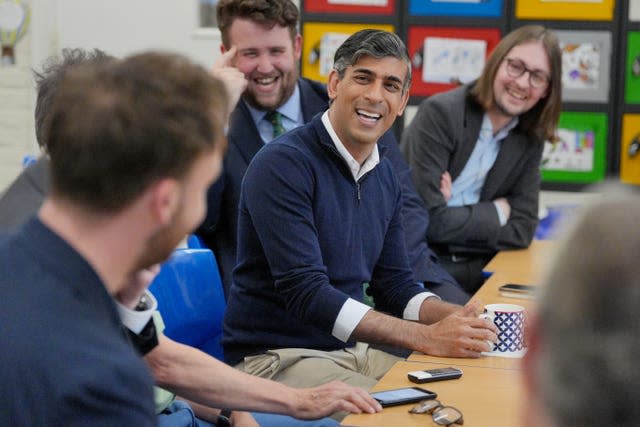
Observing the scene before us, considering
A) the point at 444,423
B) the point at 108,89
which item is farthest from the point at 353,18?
the point at 108,89

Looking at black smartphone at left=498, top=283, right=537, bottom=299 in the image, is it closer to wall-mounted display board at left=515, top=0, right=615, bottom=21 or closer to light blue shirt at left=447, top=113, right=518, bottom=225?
light blue shirt at left=447, top=113, right=518, bottom=225

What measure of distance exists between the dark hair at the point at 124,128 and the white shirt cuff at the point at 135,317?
13.0 inches

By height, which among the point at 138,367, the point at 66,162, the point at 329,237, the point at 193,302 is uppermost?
the point at 66,162

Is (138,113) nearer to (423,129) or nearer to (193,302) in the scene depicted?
(193,302)

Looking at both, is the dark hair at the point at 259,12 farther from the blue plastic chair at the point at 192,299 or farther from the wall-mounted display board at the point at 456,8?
the wall-mounted display board at the point at 456,8

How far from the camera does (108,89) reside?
120 centimetres

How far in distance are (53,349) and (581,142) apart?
412cm

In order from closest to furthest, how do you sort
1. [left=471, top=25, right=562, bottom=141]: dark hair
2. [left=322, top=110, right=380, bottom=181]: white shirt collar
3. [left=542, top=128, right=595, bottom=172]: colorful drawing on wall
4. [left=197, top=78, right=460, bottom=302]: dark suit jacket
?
[left=322, top=110, right=380, bottom=181]: white shirt collar, [left=197, top=78, right=460, bottom=302]: dark suit jacket, [left=471, top=25, right=562, bottom=141]: dark hair, [left=542, top=128, right=595, bottom=172]: colorful drawing on wall

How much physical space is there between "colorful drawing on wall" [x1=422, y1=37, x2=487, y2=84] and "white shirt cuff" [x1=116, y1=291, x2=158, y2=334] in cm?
369

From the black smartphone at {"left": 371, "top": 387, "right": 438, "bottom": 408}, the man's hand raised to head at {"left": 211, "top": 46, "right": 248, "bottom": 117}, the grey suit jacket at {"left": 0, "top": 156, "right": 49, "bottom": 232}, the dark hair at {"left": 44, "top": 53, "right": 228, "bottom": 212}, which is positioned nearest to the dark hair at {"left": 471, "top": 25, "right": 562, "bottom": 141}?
the man's hand raised to head at {"left": 211, "top": 46, "right": 248, "bottom": 117}

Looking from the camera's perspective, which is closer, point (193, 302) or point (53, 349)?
point (53, 349)

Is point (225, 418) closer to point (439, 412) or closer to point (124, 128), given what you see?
point (439, 412)

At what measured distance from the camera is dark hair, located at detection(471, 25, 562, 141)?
3.85m

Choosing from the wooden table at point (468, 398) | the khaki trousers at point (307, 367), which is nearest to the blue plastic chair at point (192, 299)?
the khaki trousers at point (307, 367)
